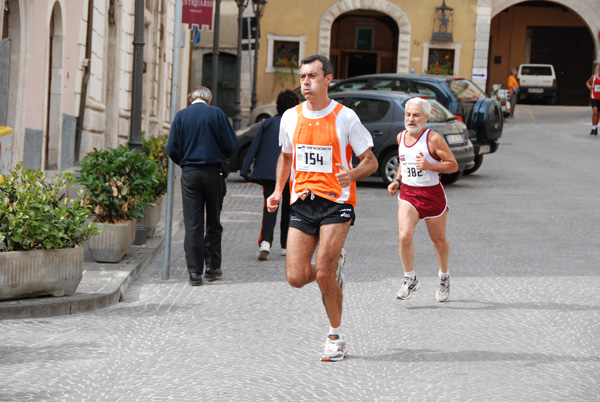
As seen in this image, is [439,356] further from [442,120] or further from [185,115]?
[442,120]

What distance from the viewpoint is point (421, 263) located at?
407 inches

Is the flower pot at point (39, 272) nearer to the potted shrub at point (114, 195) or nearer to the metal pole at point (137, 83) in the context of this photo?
the potted shrub at point (114, 195)

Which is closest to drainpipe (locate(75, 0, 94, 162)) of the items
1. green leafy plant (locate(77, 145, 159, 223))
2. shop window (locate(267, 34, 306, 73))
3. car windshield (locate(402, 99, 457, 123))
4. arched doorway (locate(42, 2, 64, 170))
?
arched doorway (locate(42, 2, 64, 170))

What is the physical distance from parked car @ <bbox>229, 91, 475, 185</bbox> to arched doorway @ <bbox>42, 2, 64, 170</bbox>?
9.66 feet

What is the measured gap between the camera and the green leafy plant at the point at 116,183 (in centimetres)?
970

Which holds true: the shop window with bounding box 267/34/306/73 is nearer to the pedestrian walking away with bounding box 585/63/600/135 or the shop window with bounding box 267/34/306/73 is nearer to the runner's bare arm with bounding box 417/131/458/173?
the pedestrian walking away with bounding box 585/63/600/135

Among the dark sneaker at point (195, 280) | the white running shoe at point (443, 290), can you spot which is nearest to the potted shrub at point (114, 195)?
the dark sneaker at point (195, 280)

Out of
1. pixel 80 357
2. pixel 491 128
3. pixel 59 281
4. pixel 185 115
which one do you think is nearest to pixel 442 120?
pixel 491 128

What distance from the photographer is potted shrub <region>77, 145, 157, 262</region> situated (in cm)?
946

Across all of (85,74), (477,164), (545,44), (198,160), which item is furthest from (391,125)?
(545,44)

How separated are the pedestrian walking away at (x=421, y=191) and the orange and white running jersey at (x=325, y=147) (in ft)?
6.12

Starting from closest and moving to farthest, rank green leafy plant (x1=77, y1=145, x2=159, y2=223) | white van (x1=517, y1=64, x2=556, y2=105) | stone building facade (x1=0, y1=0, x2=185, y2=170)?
green leafy plant (x1=77, y1=145, x2=159, y2=223) → stone building facade (x1=0, y1=0, x2=185, y2=170) → white van (x1=517, y1=64, x2=556, y2=105)

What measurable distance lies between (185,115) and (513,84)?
30.2 metres

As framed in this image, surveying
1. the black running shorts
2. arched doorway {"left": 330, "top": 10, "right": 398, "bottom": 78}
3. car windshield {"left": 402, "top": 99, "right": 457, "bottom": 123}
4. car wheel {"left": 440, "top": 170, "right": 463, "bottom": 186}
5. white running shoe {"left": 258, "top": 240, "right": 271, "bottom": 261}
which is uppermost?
arched doorway {"left": 330, "top": 10, "right": 398, "bottom": 78}
